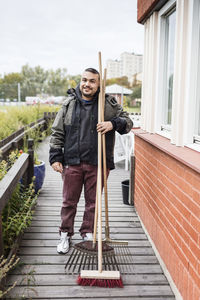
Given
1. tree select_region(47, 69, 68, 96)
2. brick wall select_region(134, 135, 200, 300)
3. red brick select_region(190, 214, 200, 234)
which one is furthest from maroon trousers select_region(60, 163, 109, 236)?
tree select_region(47, 69, 68, 96)

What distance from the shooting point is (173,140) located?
106 inches

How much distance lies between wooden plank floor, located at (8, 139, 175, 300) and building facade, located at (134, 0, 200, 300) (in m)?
0.15

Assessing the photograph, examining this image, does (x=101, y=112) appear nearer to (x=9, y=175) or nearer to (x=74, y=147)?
(x=74, y=147)

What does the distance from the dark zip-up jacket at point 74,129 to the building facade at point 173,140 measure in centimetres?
43

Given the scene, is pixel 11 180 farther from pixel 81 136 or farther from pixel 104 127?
pixel 104 127

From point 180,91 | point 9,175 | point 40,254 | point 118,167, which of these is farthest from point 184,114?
point 118,167

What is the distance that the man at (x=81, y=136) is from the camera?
2.94 meters

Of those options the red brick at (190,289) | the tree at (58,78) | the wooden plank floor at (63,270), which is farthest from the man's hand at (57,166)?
the tree at (58,78)

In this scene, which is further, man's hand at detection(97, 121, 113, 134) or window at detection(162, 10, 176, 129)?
window at detection(162, 10, 176, 129)

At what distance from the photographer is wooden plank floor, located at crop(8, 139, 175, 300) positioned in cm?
249

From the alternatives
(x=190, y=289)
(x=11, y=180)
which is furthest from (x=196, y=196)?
(x=11, y=180)

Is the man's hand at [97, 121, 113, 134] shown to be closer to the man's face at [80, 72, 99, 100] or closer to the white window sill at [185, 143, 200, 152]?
the man's face at [80, 72, 99, 100]

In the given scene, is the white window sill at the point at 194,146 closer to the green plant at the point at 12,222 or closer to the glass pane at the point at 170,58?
the glass pane at the point at 170,58

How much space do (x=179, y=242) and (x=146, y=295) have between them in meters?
0.52
